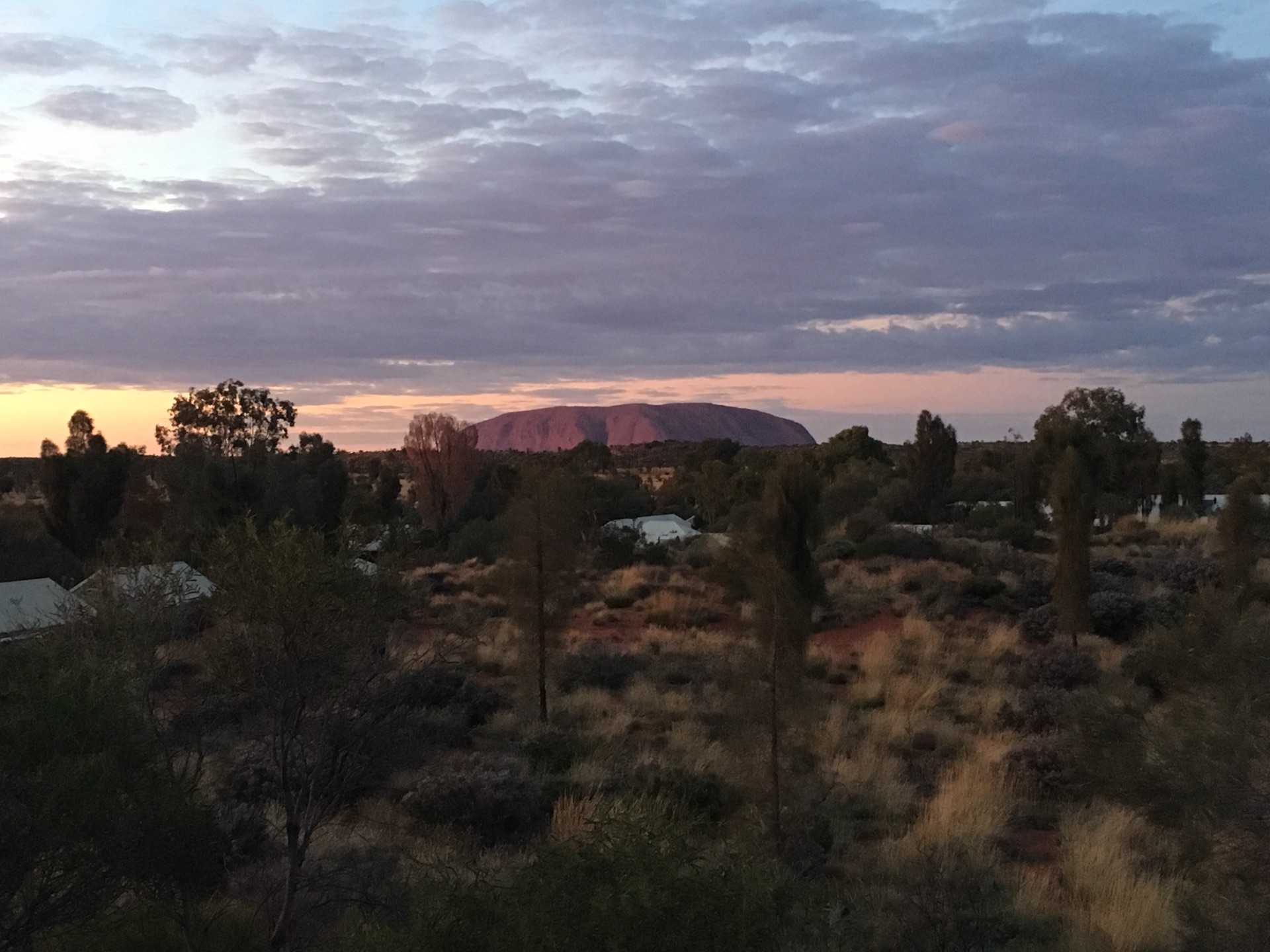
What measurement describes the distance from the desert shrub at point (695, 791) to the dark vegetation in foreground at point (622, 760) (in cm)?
3

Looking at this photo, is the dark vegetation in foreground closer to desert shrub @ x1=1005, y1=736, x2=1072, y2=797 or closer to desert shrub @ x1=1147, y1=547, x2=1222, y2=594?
desert shrub @ x1=1005, y1=736, x2=1072, y2=797

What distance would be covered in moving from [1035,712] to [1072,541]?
569 cm

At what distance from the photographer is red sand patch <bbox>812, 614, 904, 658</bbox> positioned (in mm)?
21453

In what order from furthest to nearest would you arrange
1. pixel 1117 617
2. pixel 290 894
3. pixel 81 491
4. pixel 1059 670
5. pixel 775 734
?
pixel 81 491 → pixel 1117 617 → pixel 1059 670 → pixel 775 734 → pixel 290 894

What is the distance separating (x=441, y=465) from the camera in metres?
47.8

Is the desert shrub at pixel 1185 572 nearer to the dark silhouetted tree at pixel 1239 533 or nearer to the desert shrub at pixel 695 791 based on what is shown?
the dark silhouetted tree at pixel 1239 533

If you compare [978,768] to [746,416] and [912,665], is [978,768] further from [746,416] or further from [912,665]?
[746,416]

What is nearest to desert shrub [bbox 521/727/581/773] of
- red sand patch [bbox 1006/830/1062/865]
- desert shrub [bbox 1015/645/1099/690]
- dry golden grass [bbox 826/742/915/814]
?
dry golden grass [bbox 826/742/915/814]

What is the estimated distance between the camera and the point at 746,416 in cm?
16938

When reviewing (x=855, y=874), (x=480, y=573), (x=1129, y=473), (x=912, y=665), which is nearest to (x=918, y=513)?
(x=1129, y=473)

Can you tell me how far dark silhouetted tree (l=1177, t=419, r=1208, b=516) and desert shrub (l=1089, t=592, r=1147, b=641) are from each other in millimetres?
27086

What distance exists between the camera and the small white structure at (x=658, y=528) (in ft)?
132

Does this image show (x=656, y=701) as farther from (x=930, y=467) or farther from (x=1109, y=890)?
(x=930, y=467)

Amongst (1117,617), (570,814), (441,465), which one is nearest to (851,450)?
(441,465)
